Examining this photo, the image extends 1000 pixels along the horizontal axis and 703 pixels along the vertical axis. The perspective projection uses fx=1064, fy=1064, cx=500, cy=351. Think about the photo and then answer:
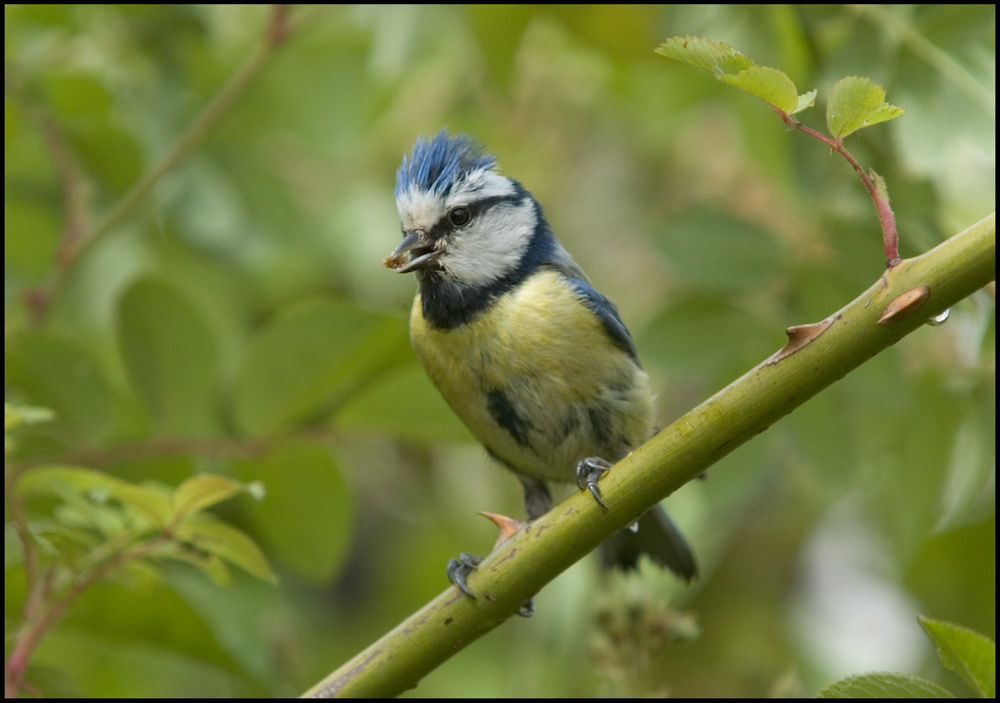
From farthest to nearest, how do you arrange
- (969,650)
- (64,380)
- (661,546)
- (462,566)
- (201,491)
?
(661,546), (64,380), (462,566), (201,491), (969,650)

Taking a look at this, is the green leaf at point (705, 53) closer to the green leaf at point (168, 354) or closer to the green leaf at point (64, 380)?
the green leaf at point (168, 354)

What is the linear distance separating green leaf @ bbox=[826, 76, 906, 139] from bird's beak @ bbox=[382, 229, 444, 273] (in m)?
1.09

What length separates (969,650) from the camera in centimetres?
128

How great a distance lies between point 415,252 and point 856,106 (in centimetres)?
118

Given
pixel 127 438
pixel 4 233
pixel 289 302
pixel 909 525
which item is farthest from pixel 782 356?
pixel 289 302

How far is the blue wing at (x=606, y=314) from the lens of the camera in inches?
90.2

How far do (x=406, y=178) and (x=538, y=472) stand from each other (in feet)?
2.45

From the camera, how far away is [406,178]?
7.61 ft

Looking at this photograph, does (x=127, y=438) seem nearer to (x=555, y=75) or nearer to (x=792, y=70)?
(x=792, y=70)

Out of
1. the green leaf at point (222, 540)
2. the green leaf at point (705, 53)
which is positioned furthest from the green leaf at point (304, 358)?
the green leaf at point (705, 53)

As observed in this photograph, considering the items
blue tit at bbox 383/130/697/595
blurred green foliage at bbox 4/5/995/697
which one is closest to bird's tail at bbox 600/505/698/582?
blurred green foliage at bbox 4/5/995/697

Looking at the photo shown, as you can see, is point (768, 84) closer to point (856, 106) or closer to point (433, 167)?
point (856, 106)

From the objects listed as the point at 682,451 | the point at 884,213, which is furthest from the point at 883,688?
the point at 884,213

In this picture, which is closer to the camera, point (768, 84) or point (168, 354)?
point (768, 84)
